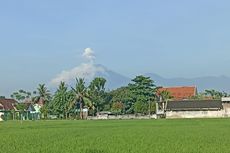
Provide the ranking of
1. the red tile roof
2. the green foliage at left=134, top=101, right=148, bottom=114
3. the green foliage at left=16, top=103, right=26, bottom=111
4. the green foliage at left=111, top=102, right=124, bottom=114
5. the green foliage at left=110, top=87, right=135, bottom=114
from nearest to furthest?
the green foliage at left=134, top=101, right=148, bottom=114 < the green foliage at left=111, top=102, right=124, bottom=114 < the green foliage at left=110, top=87, right=135, bottom=114 < the green foliage at left=16, top=103, right=26, bottom=111 < the red tile roof

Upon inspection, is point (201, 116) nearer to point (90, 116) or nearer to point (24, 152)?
point (90, 116)

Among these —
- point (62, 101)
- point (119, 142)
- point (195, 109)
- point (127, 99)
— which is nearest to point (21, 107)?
point (62, 101)

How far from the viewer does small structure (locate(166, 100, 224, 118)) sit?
83.2 m

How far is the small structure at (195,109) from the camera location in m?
83.2

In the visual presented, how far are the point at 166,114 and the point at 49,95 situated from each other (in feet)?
98.1

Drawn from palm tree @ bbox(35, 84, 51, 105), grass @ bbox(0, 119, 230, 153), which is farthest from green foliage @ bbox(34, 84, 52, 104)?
grass @ bbox(0, 119, 230, 153)

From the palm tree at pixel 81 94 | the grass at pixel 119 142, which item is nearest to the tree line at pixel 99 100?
the palm tree at pixel 81 94

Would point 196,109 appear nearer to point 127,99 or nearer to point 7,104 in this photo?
point 127,99

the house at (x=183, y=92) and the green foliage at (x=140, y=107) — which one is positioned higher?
the house at (x=183, y=92)

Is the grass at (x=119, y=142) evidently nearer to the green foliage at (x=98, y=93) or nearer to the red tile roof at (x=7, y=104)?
the green foliage at (x=98, y=93)

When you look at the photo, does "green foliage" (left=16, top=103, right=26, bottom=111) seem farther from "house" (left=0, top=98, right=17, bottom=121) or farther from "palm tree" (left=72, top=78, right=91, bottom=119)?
"palm tree" (left=72, top=78, right=91, bottom=119)

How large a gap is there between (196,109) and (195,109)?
0.64ft

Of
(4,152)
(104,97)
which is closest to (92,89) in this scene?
(104,97)

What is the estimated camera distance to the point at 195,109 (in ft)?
275
